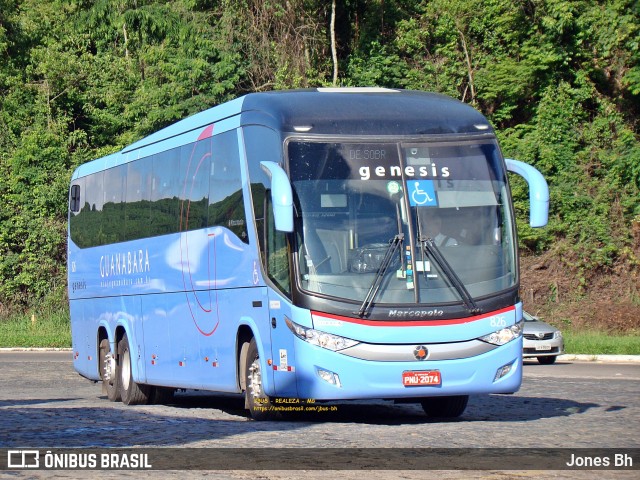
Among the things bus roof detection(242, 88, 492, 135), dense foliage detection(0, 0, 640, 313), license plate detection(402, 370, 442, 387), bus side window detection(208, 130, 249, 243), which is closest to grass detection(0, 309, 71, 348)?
dense foliage detection(0, 0, 640, 313)

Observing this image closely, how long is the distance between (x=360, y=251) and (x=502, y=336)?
75.3 inches

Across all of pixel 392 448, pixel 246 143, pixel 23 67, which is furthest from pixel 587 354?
pixel 23 67

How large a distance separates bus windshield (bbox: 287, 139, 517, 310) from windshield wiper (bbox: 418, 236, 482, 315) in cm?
1

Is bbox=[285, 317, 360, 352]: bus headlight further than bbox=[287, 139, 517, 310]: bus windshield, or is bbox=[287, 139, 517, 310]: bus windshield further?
bbox=[287, 139, 517, 310]: bus windshield

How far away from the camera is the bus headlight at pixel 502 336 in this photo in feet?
46.6

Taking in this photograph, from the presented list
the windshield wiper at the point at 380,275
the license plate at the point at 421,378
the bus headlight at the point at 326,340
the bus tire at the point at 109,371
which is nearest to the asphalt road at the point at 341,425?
the bus tire at the point at 109,371

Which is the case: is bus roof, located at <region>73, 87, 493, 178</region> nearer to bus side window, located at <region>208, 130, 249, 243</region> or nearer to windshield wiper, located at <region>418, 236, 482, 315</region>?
bus side window, located at <region>208, 130, 249, 243</region>

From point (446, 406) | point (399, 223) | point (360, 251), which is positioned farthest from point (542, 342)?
point (360, 251)

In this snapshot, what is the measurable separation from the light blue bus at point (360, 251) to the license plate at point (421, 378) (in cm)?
2

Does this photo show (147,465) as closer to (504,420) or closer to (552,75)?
(504,420)

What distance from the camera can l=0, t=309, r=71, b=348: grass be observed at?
40406 mm

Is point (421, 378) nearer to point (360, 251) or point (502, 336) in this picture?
point (502, 336)

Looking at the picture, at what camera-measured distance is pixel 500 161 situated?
15.0 meters

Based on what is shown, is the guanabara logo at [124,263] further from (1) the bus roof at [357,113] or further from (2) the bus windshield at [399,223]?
(2) the bus windshield at [399,223]
